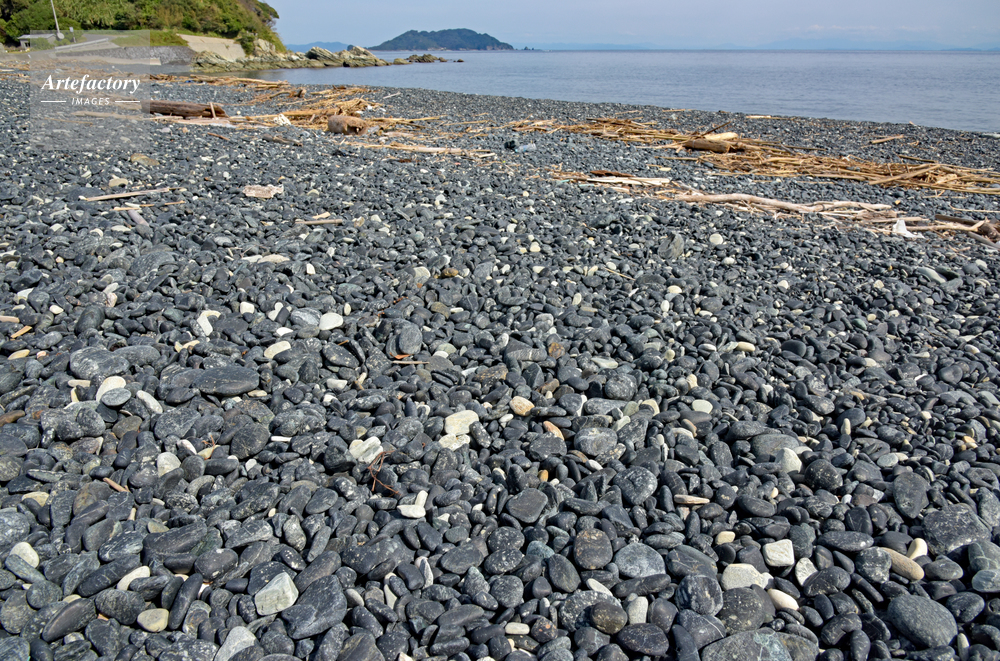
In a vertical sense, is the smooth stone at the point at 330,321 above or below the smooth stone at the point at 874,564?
above

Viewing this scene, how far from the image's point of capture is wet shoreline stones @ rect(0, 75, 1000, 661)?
2.06 meters

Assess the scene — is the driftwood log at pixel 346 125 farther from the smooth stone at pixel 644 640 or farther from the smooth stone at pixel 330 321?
the smooth stone at pixel 644 640

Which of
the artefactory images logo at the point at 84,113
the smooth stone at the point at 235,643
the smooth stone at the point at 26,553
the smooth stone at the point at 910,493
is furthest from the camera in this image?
the artefactory images logo at the point at 84,113

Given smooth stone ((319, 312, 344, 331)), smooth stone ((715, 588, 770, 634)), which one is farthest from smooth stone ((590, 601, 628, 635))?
smooth stone ((319, 312, 344, 331))

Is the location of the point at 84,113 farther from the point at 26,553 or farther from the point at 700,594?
the point at 700,594

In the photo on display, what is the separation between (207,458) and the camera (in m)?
2.79

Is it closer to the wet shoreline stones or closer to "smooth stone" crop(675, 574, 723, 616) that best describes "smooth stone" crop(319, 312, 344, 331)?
the wet shoreline stones

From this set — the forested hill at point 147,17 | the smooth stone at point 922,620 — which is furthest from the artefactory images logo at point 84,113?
the forested hill at point 147,17

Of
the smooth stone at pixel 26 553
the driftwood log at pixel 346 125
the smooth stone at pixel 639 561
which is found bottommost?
the smooth stone at pixel 639 561

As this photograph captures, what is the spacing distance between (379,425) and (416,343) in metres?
0.88

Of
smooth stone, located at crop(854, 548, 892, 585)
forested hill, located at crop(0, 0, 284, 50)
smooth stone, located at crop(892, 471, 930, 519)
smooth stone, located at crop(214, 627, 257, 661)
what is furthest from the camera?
forested hill, located at crop(0, 0, 284, 50)

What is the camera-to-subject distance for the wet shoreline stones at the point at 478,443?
2.06 m

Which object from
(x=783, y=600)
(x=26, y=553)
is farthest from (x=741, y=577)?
(x=26, y=553)

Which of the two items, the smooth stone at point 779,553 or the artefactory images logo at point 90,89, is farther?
the artefactory images logo at point 90,89
